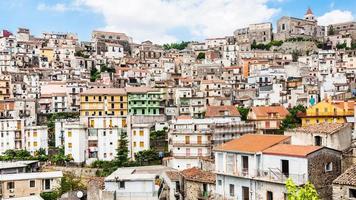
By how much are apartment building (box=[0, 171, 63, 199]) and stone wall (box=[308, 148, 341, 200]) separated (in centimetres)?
2200

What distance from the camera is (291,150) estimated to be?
25.6 metres

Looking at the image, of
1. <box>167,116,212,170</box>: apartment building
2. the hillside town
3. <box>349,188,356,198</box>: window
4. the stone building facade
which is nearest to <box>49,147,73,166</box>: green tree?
the hillside town

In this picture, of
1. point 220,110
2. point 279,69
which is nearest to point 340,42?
point 279,69

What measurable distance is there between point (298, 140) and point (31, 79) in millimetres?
64024

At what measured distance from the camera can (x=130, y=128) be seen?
52594 millimetres

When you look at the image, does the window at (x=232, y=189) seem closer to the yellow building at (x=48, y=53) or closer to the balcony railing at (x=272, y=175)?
the balcony railing at (x=272, y=175)

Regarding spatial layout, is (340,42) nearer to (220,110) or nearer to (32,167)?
(220,110)

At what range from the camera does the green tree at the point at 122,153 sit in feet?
161

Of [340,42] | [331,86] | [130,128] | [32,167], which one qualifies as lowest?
[32,167]

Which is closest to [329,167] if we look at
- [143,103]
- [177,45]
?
[143,103]

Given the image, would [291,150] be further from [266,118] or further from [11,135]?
[11,135]

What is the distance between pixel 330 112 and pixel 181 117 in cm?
1799

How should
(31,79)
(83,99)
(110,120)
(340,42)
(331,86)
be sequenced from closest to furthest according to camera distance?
1. (110,120)
2. (83,99)
3. (331,86)
4. (31,79)
5. (340,42)

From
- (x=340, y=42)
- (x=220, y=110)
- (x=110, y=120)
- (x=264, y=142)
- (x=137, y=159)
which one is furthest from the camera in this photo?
(x=340, y=42)
